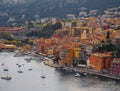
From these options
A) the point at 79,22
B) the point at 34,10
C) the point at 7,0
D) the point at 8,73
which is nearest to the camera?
the point at 8,73

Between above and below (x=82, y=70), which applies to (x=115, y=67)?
above

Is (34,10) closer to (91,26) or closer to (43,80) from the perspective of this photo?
(91,26)

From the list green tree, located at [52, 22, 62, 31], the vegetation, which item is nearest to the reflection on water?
the vegetation

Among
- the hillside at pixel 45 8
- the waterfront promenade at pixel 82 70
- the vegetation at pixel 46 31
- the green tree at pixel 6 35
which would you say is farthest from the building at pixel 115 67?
the hillside at pixel 45 8

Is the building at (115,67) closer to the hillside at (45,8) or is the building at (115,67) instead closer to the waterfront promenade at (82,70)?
the waterfront promenade at (82,70)

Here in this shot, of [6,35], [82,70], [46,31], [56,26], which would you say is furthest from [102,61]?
[6,35]

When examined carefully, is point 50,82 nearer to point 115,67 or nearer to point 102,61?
point 115,67

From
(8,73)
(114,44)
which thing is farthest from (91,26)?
(8,73)

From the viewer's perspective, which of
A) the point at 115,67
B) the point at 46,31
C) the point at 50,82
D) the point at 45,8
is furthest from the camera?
the point at 45,8
